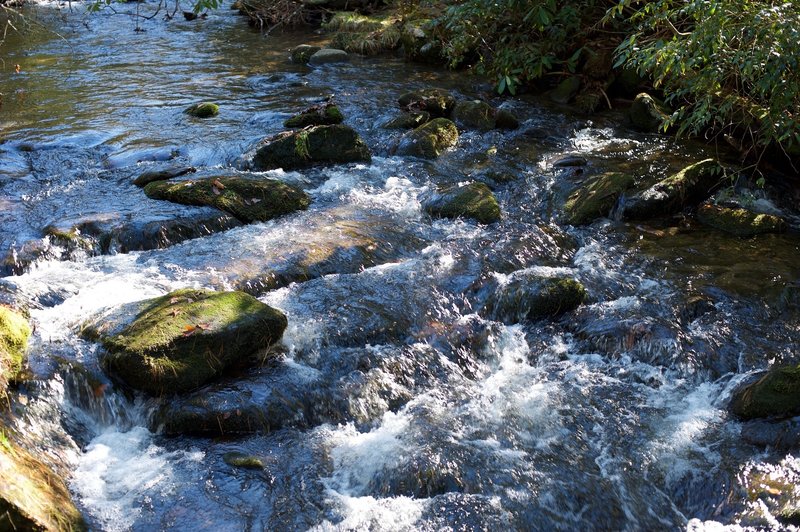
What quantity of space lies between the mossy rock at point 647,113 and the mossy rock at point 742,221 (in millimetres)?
3089

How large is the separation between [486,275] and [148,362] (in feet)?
10.8

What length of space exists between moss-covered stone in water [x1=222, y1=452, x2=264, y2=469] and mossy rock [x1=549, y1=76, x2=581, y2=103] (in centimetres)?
945

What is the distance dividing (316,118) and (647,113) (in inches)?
198

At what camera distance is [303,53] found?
51.7ft

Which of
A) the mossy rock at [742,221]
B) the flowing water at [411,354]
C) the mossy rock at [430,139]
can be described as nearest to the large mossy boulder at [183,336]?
the flowing water at [411,354]

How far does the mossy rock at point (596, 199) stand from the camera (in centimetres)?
836

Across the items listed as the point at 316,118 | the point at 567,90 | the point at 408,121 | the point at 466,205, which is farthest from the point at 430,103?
the point at 466,205

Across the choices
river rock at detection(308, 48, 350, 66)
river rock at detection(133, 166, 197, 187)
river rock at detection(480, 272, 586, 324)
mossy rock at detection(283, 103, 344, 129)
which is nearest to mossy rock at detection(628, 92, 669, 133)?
mossy rock at detection(283, 103, 344, 129)

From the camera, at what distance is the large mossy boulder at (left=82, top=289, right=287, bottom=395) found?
5.35m

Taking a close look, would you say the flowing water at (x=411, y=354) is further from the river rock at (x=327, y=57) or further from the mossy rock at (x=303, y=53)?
the mossy rock at (x=303, y=53)

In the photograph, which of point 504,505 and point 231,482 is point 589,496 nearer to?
point 504,505

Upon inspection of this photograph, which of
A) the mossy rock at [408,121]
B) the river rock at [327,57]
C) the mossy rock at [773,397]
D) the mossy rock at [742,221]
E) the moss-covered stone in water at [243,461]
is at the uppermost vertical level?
the river rock at [327,57]

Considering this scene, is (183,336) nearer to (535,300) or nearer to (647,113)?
(535,300)

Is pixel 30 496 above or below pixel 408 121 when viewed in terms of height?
below
